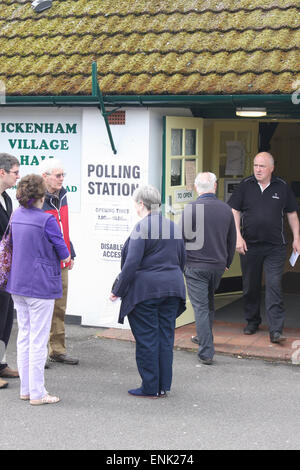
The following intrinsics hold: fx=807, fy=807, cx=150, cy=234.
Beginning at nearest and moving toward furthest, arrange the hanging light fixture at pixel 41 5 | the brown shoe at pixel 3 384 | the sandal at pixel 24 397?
the sandal at pixel 24 397 < the brown shoe at pixel 3 384 < the hanging light fixture at pixel 41 5

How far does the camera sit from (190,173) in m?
9.26

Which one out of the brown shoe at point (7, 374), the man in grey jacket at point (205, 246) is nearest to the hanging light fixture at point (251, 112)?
the man in grey jacket at point (205, 246)

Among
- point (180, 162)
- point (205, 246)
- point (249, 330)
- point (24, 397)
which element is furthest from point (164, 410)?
point (180, 162)

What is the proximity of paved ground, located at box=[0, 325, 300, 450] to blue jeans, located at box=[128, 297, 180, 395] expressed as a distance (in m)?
0.18

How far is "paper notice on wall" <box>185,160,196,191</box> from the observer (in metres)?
9.19

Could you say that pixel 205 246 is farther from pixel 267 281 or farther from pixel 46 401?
pixel 46 401

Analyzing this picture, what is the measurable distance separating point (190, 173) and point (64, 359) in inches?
109

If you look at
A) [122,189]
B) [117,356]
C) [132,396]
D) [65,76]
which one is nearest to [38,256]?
[132,396]

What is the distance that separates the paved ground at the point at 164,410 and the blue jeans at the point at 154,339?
178 millimetres

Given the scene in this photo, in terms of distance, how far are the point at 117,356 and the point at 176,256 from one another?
6.05ft

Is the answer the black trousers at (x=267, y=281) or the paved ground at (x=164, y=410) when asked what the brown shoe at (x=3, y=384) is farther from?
the black trousers at (x=267, y=281)

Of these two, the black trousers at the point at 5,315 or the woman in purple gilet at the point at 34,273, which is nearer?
the woman in purple gilet at the point at 34,273

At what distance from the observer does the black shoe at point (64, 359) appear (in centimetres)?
765

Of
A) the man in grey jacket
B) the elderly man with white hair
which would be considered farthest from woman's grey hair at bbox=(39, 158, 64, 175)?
the man in grey jacket
